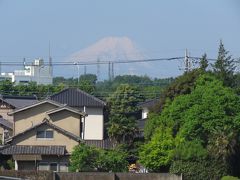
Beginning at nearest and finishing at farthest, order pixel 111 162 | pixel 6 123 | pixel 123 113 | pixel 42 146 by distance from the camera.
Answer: pixel 111 162 → pixel 42 146 → pixel 6 123 → pixel 123 113

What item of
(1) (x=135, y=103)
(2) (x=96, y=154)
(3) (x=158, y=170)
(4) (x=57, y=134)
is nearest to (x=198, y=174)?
(3) (x=158, y=170)

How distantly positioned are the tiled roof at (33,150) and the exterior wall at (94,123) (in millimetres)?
15296

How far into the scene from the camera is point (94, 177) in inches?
1521

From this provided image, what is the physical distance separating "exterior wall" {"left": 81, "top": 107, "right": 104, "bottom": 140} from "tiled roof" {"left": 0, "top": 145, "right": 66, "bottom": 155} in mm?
15296

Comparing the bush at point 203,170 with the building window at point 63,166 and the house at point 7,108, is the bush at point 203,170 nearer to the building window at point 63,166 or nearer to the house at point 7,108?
the building window at point 63,166

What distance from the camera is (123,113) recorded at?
205 ft

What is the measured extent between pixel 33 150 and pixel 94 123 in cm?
1630

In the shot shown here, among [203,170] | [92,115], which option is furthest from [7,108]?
[203,170]

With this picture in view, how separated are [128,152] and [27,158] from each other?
28.6ft

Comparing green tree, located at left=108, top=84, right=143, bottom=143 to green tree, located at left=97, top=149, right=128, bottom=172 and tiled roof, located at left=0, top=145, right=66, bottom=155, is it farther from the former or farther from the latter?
green tree, located at left=97, top=149, right=128, bottom=172

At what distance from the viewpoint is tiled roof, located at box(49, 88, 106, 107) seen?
61.1 metres

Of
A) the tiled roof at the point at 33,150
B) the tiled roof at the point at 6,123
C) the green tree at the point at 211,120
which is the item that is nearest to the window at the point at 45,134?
the tiled roof at the point at 33,150

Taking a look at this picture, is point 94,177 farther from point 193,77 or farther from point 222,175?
point 193,77

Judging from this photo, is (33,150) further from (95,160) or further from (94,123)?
(94,123)
